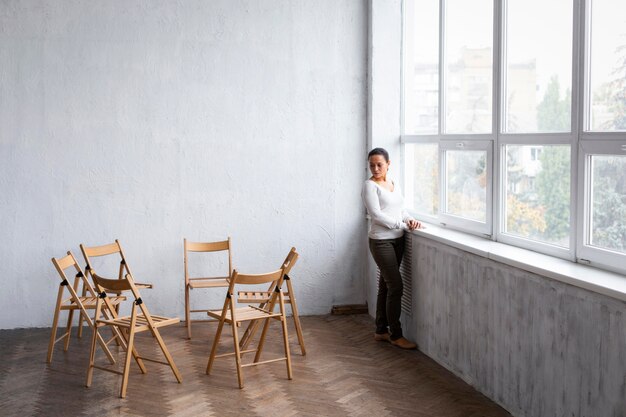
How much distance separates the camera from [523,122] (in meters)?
5.53

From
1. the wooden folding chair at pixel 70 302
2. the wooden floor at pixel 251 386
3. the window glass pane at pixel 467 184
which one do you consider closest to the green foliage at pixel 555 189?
the window glass pane at pixel 467 184

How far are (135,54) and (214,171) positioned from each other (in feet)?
4.58

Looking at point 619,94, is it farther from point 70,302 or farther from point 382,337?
point 70,302

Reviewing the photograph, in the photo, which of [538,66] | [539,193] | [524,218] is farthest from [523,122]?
[524,218]

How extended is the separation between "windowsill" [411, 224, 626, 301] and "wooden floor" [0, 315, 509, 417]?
3.40ft

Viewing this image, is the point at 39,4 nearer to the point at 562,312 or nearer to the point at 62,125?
the point at 62,125

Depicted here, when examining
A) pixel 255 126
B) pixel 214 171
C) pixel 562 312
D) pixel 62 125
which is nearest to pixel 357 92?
pixel 255 126

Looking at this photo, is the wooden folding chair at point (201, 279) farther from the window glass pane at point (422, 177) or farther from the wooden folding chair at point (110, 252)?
the window glass pane at point (422, 177)

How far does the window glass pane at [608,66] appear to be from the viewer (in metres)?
4.37

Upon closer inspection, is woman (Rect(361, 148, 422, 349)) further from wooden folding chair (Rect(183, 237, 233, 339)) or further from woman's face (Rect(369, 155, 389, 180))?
wooden folding chair (Rect(183, 237, 233, 339))

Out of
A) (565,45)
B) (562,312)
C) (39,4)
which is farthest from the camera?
(39,4)

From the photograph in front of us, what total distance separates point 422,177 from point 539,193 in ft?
7.49

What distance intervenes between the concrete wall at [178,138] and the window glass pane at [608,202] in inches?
151

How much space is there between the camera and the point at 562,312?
4.50 meters
